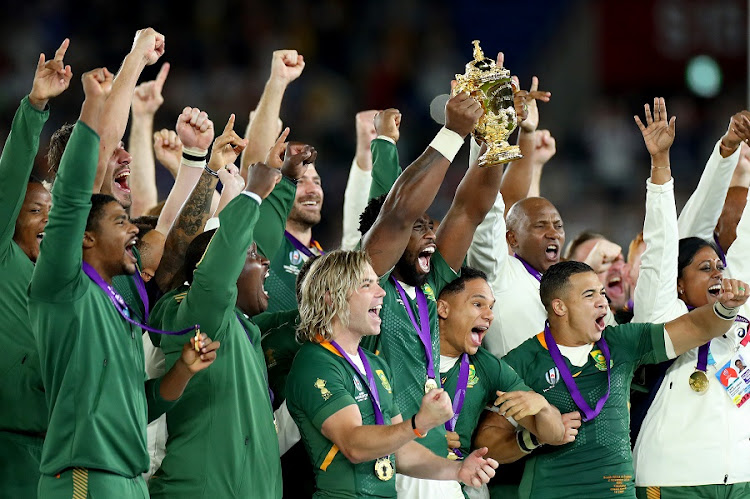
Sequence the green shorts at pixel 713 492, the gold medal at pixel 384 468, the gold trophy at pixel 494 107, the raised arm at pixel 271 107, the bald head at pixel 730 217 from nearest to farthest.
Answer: the gold medal at pixel 384 468, the gold trophy at pixel 494 107, the green shorts at pixel 713 492, the raised arm at pixel 271 107, the bald head at pixel 730 217

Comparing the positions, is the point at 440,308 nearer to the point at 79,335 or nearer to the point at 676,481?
the point at 676,481

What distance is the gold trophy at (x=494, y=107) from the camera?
197 inches

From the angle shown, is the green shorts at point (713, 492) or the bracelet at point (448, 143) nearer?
the bracelet at point (448, 143)

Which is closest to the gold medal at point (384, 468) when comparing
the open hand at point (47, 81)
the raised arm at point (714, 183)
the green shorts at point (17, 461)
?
the green shorts at point (17, 461)

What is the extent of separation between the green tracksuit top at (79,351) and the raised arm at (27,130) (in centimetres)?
60

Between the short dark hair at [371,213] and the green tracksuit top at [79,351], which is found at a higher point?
the short dark hair at [371,213]

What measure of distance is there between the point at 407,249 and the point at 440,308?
416 millimetres

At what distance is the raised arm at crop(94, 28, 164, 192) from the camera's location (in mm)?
4902

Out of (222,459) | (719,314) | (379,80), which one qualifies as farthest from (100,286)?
(379,80)

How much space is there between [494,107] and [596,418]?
1535mm

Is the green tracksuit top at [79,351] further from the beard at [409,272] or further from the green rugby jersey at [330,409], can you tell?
the beard at [409,272]

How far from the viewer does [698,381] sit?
5664 mm

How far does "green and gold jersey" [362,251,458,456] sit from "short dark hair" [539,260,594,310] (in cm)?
67

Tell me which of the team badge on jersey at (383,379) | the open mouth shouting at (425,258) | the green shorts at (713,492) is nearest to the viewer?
the team badge on jersey at (383,379)
